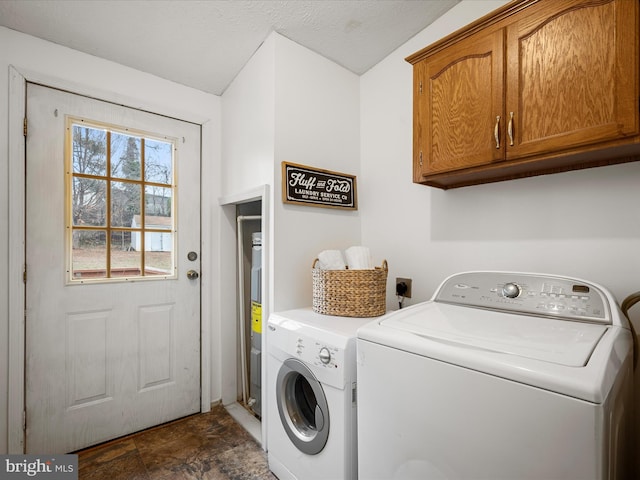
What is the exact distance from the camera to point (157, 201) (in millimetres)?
2168

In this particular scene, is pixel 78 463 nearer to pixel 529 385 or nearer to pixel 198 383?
pixel 198 383

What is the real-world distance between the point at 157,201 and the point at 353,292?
1558 millimetres

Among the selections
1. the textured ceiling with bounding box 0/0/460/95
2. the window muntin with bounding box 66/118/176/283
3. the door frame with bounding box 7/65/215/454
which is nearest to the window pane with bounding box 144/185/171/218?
the window muntin with bounding box 66/118/176/283

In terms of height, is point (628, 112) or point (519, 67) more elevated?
point (519, 67)

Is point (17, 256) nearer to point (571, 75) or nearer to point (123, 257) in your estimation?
point (123, 257)

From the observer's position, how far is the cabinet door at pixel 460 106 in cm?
122

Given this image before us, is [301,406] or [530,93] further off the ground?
[530,93]

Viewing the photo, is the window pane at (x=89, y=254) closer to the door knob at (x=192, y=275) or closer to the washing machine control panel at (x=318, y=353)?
the door knob at (x=192, y=275)

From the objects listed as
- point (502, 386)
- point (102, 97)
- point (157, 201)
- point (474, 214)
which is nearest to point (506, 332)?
point (502, 386)

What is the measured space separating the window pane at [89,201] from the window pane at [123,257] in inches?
5.2

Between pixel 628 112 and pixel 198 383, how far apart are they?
2.74 meters

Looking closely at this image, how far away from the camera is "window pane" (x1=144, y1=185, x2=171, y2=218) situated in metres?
2.13

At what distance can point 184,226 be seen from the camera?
7.43 ft

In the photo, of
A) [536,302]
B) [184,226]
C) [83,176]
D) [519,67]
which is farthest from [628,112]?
[83,176]
